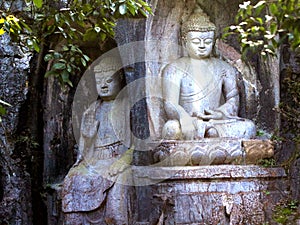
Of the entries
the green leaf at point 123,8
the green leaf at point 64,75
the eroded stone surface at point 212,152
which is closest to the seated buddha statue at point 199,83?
the eroded stone surface at point 212,152

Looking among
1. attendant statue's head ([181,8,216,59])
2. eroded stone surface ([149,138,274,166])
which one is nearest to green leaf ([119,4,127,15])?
eroded stone surface ([149,138,274,166])

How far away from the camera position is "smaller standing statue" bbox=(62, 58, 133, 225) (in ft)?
18.2

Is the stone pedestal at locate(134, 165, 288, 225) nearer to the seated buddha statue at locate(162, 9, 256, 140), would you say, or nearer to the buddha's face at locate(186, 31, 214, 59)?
the seated buddha statue at locate(162, 9, 256, 140)

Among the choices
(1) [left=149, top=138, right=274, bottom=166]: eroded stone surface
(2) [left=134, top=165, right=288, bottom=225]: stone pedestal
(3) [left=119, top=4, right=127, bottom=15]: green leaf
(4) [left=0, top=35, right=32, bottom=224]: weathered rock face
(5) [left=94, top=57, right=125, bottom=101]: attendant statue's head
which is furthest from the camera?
(5) [left=94, top=57, right=125, bottom=101]: attendant statue's head

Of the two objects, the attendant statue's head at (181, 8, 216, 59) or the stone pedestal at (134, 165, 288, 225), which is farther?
the attendant statue's head at (181, 8, 216, 59)

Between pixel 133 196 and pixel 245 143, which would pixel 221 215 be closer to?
pixel 245 143

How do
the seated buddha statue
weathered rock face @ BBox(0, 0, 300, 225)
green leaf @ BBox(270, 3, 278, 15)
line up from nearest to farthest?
1. green leaf @ BBox(270, 3, 278, 15)
2. the seated buddha statue
3. weathered rock face @ BBox(0, 0, 300, 225)

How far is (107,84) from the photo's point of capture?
239 inches

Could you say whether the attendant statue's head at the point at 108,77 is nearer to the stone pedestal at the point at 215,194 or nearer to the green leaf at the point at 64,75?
the stone pedestal at the point at 215,194

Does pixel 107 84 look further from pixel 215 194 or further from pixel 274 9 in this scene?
pixel 274 9

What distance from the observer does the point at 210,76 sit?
5930mm

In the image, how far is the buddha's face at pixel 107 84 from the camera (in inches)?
239

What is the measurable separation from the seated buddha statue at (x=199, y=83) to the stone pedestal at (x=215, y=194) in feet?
1.91

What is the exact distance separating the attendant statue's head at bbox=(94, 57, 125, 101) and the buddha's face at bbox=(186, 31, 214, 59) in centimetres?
78
